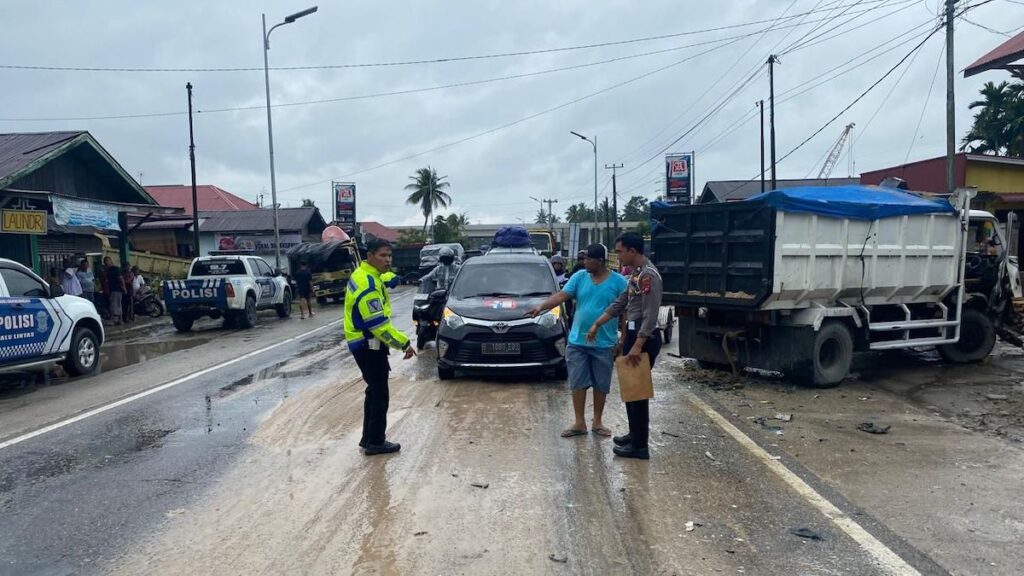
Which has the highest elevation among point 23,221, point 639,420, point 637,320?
point 23,221

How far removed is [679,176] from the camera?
44125 millimetres

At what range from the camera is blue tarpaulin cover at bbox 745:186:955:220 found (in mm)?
8953

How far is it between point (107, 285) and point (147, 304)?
274 centimetres

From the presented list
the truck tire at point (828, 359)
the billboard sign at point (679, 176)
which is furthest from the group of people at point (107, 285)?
the billboard sign at point (679, 176)

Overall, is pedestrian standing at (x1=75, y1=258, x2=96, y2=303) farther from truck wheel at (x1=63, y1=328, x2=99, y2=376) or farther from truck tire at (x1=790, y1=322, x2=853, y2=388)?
truck tire at (x1=790, y1=322, x2=853, y2=388)

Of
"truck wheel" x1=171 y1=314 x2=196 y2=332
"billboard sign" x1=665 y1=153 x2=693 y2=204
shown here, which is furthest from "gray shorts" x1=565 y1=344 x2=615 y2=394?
"billboard sign" x1=665 y1=153 x2=693 y2=204

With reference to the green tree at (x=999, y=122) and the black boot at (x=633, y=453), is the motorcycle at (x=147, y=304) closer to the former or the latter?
the black boot at (x=633, y=453)

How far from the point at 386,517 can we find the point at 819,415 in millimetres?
5215

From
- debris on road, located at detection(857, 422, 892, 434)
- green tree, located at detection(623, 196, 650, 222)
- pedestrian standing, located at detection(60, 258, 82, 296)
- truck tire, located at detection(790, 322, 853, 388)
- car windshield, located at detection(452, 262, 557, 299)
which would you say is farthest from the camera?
green tree, located at detection(623, 196, 650, 222)

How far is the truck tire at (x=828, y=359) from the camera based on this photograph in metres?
9.31

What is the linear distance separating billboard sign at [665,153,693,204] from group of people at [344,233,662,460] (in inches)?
1514

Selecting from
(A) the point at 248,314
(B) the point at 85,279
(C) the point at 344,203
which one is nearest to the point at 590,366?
(A) the point at 248,314

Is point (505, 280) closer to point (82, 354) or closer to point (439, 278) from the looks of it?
point (439, 278)

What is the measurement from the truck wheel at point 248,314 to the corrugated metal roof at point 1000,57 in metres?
19.5
